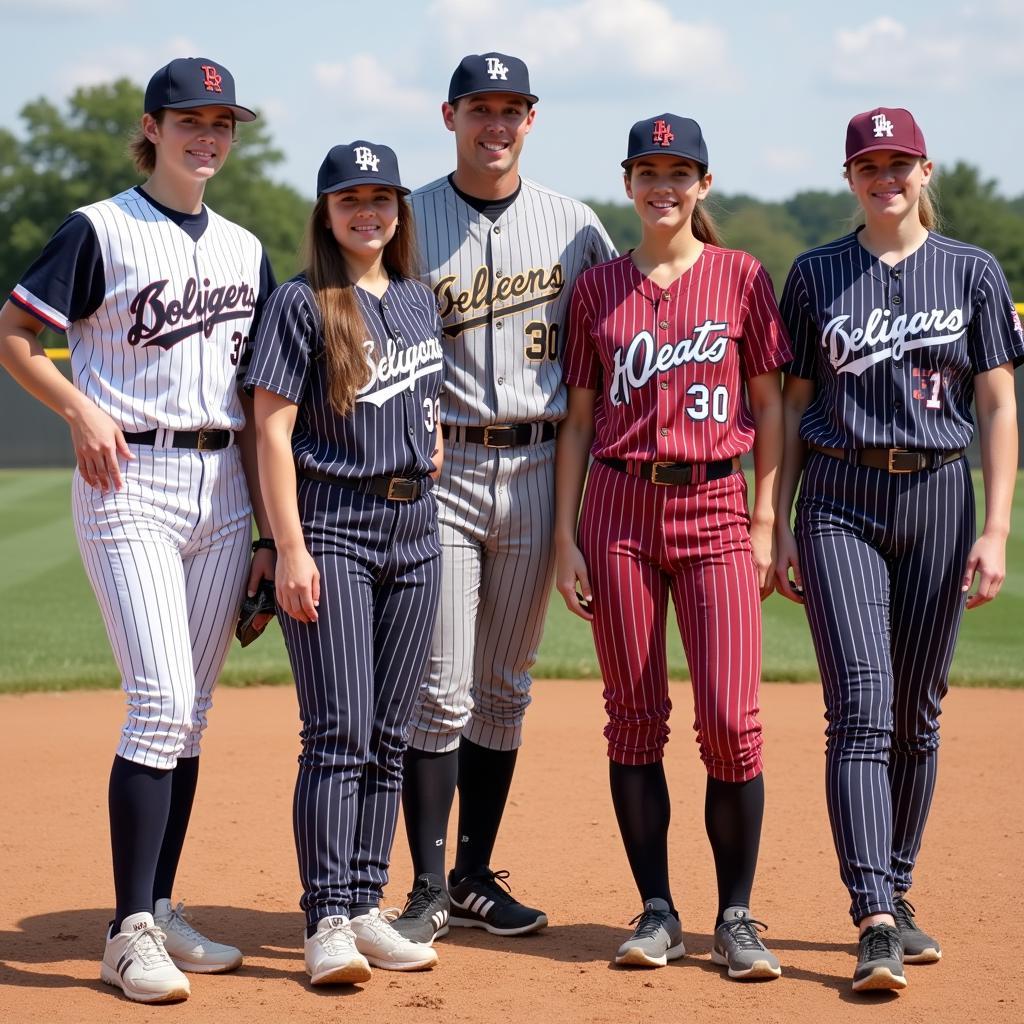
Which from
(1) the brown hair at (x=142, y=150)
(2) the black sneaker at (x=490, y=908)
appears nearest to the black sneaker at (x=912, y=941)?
(2) the black sneaker at (x=490, y=908)

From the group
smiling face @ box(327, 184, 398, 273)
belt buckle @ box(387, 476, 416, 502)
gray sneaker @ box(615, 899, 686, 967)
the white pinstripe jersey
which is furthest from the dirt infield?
smiling face @ box(327, 184, 398, 273)

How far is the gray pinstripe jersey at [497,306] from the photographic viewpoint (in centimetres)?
381

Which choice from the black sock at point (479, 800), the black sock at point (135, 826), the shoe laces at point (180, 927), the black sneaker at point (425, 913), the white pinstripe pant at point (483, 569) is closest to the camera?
the black sock at point (135, 826)

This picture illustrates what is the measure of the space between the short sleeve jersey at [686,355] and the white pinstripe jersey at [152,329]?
947 millimetres

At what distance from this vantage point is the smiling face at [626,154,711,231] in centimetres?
354

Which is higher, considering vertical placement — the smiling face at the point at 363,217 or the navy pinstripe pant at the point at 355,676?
the smiling face at the point at 363,217

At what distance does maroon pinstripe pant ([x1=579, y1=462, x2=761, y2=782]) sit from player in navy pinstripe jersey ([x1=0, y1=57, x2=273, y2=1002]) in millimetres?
931

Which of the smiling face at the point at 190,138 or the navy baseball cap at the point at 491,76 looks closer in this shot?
the smiling face at the point at 190,138

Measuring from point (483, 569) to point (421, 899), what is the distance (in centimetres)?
89

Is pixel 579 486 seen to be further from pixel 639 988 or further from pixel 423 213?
pixel 639 988

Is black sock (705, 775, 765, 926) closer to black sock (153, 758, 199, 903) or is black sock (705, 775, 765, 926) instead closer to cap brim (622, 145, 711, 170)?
black sock (153, 758, 199, 903)

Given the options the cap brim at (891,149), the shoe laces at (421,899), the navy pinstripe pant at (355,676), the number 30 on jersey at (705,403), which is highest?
the cap brim at (891,149)

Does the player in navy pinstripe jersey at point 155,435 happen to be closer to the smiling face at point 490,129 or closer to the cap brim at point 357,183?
the cap brim at point 357,183

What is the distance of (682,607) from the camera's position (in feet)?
11.6
